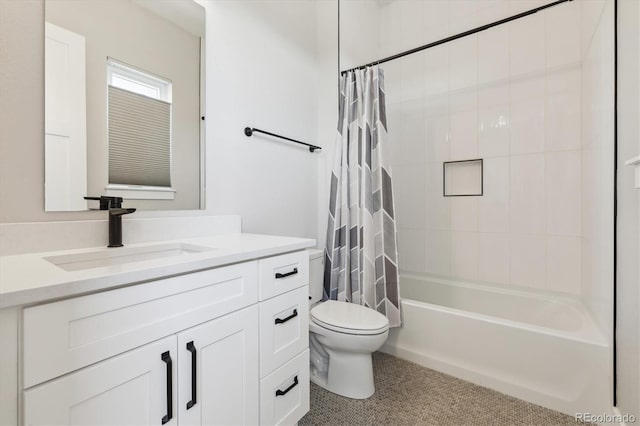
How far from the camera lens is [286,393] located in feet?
3.91

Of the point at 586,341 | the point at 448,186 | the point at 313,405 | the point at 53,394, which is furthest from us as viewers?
the point at 448,186

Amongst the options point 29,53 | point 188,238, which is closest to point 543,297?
point 188,238

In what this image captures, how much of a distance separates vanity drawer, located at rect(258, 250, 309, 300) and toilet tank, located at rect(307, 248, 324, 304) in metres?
0.58

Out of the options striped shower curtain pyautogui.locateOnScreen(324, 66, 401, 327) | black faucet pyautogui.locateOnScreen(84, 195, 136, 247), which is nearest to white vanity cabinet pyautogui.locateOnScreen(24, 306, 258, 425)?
black faucet pyautogui.locateOnScreen(84, 195, 136, 247)

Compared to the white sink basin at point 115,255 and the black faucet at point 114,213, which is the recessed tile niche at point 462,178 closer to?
the white sink basin at point 115,255

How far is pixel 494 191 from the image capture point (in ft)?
7.25

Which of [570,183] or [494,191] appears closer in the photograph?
[570,183]

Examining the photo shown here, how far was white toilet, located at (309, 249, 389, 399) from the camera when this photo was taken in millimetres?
1486

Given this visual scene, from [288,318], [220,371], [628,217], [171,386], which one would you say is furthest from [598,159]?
[171,386]

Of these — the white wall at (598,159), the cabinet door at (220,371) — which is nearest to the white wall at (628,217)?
the white wall at (598,159)

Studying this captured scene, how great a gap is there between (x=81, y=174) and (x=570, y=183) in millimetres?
2733

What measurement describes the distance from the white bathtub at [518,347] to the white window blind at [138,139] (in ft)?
5.45

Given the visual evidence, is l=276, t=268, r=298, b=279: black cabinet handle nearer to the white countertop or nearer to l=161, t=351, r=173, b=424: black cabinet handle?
the white countertop

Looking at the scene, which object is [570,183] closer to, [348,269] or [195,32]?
[348,269]
